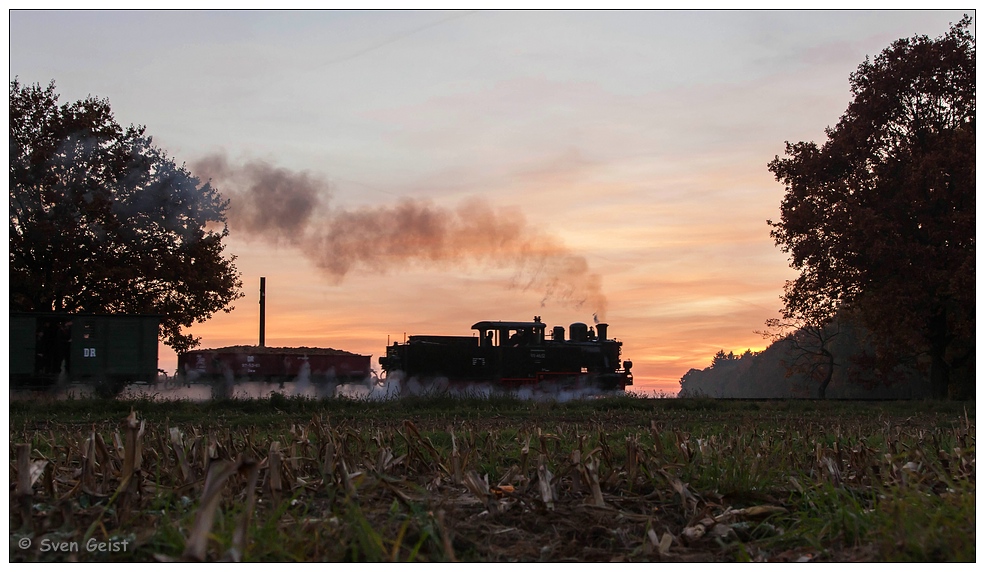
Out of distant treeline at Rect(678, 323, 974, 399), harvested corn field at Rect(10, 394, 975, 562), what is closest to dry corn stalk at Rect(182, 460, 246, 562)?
harvested corn field at Rect(10, 394, 975, 562)

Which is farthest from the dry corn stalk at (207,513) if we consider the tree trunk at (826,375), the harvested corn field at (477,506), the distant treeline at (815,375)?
the tree trunk at (826,375)

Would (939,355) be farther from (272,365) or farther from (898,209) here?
(272,365)

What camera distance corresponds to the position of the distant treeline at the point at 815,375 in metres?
34.9

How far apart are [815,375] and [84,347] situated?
2960cm

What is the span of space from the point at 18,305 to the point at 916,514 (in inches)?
1303

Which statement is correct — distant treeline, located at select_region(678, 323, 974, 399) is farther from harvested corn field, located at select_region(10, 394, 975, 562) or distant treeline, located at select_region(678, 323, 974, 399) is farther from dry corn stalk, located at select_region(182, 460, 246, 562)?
dry corn stalk, located at select_region(182, 460, 246, 562)

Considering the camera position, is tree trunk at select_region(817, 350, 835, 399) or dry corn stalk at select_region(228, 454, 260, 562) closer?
dry corn stalk at select_region(228, 454, 260, 562)

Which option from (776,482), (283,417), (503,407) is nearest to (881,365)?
(503,407)

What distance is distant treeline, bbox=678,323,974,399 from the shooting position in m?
34.9

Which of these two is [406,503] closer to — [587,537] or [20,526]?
[587,537]

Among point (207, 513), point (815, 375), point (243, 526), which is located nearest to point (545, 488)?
point (243, 526)

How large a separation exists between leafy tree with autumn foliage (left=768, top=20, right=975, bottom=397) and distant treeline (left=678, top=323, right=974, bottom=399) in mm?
2477

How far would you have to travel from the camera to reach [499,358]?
32.9 metres

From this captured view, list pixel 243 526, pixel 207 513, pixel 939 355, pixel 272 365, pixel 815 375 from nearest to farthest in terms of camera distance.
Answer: pixel 207 513, pixel 243 526, pixel 939 355, pixel 272 365, pixel 815 375
